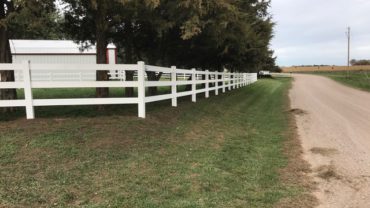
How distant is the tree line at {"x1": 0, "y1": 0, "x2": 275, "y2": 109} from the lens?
9.21 metres

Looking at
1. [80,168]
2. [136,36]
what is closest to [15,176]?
[80,168]

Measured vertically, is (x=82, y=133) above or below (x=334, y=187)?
above

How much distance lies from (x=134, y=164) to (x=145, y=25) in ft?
30.8

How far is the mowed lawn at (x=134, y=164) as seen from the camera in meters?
4.83

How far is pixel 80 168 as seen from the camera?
573 centimetres

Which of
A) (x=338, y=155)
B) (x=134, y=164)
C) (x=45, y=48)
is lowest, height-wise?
(x=338, y=155)

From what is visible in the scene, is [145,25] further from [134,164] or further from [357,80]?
[357,80]

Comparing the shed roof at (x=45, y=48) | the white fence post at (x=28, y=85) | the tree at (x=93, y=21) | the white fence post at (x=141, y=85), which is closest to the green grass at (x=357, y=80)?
the shed roof at (x=45, y=48)

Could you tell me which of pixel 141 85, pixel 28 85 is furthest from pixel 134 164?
pixel 28 85

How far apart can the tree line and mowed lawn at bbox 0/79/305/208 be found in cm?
247

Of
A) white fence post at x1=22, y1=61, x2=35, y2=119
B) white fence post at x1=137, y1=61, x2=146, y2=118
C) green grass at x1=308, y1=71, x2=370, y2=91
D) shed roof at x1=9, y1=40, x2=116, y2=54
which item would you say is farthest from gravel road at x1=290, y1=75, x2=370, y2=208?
shed roof at x1=9, y1=40, x2=116, y2=54

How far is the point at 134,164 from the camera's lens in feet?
20.1

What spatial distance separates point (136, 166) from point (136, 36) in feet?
39.0

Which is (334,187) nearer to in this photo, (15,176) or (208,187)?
(208,187)
